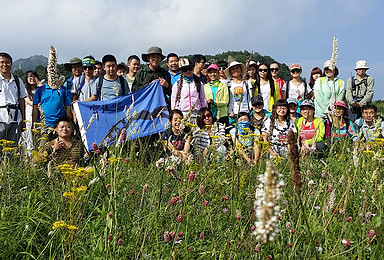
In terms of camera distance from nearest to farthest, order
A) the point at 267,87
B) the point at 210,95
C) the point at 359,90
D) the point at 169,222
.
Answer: the point at 169,222 < the point at 210,95 < the point at 267,87 < the point at 359,90

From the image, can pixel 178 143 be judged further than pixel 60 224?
Yes

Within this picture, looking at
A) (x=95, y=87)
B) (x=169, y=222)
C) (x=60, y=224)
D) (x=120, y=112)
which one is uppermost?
(x=95, y=87)

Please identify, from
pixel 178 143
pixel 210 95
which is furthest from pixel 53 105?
pixel 178 143

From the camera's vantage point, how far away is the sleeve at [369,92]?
8.15 m

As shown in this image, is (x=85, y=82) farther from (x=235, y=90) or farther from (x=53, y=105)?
(x=235, y=90)

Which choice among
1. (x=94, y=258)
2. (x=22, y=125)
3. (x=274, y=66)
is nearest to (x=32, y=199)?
(x=94, y=258)

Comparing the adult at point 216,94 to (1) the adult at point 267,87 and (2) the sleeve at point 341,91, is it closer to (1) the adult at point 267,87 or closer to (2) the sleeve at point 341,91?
(1) the adult at point 267,87

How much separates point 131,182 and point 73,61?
16.7 ft

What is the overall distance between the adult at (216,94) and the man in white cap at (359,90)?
2.73 metres

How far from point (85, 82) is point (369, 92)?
5.57 m

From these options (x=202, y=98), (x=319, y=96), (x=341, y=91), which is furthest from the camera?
(x=341, y=91)

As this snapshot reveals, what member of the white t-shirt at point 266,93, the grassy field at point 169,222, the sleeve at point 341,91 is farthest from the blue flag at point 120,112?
the sleeve at point 341,91

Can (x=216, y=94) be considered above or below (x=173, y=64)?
below

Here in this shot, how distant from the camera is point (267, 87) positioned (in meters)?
7.66
